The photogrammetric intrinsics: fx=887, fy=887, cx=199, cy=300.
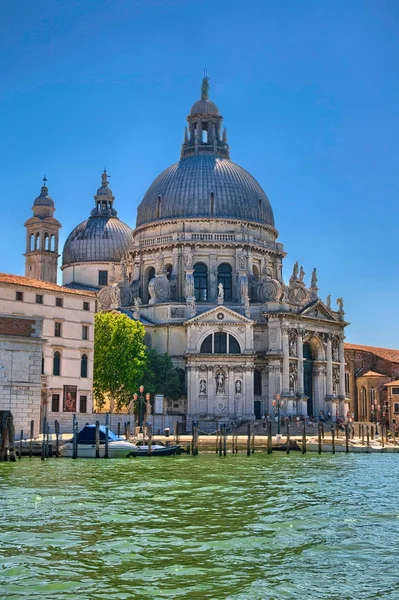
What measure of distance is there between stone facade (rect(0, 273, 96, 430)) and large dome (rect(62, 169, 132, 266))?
23753mm

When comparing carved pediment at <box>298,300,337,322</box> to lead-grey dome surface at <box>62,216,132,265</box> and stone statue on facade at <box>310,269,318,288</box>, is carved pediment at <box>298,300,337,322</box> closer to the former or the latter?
stone statue on facade at <box>310,269,318,288</box>

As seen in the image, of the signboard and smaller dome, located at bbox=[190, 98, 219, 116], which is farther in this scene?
smaller dome, located at bbox=[190, 98, 219, 116]

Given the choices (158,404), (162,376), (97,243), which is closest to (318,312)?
(162,376)

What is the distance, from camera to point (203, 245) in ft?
211

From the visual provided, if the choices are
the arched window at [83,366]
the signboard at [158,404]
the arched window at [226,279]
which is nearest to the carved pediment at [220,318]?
the arched window at [226,279]

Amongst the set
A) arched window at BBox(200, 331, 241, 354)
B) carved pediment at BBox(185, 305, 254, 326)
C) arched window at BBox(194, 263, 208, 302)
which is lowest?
arched window at BBox(200, 331, 241, 354)

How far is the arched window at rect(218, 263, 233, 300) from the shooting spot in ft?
210

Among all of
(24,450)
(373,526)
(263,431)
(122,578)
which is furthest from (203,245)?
(122,578)

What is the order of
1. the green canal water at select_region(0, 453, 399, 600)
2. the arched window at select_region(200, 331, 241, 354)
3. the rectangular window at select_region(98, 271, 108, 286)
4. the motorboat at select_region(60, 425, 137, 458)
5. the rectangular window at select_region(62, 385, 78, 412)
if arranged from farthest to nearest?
1. the rectangular window at select_region(98, 271, 108, 286)
2. the arched window at select_region(200, 331, 241, 354)
3. the rectangular window at select_region(62, 385, 78, 412)
4. the motorboat at select_region(60, 425, 137, 458)
5. the green canal water at select_region(0, 453, 399, 600)

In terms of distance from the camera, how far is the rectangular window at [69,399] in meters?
47.8

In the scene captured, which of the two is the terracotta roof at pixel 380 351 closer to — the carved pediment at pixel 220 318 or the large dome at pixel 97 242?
the carved pediment at pixel 220 318

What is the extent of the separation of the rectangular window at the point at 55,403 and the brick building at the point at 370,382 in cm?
2984

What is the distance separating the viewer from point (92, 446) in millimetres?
36375

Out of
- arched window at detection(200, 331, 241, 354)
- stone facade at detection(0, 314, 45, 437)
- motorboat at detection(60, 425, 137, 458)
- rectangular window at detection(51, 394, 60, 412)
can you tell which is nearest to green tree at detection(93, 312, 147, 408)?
rectangular window at detection(51, 394, 60, 412)
